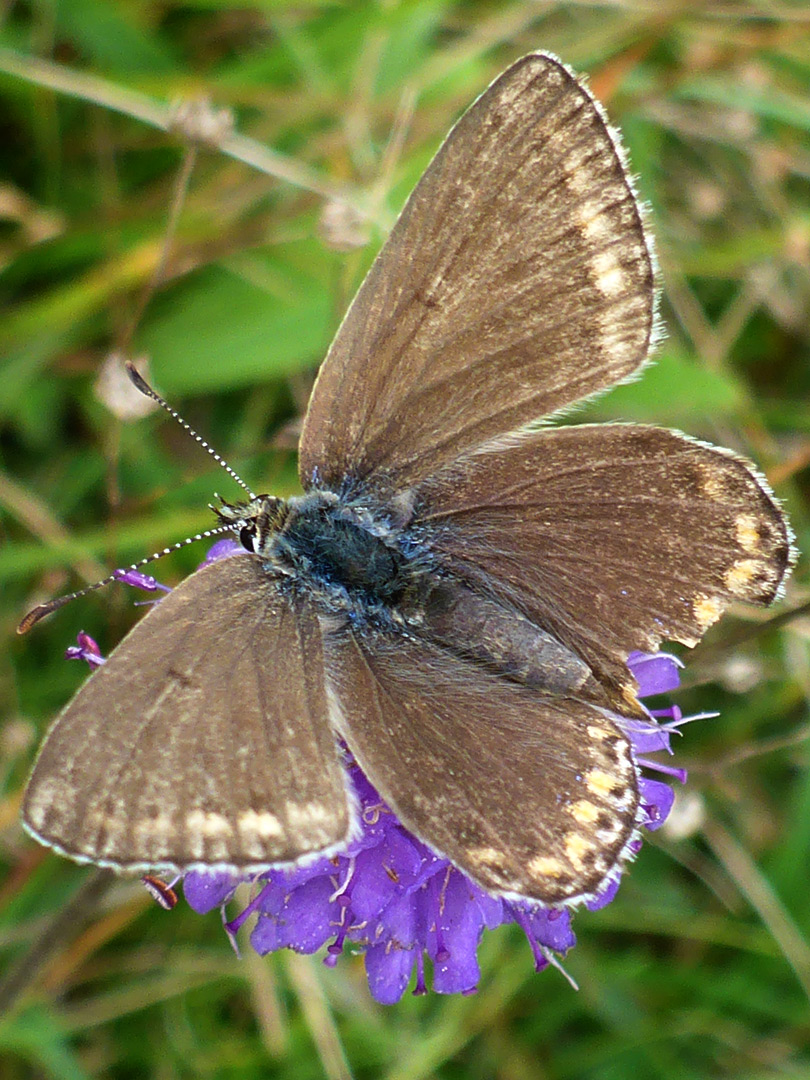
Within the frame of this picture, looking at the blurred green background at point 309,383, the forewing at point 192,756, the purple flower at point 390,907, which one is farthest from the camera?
the blurred green background at point 309,383

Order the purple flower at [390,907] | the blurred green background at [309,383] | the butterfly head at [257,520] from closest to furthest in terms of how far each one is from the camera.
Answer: the purple flower at [390,907] < the butterfly head at [257,520] < the blurred green background at [309,383]

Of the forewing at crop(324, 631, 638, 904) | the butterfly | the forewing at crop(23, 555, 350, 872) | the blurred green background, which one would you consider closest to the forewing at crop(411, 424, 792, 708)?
the butterfly

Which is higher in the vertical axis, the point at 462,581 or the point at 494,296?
the point at 494,296

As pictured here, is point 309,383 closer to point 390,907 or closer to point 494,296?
point 494,296

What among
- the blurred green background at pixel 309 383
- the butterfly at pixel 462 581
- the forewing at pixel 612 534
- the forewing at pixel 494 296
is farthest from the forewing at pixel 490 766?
the blurred green background at pixel 309 383

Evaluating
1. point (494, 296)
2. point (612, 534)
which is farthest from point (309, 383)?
point (612, 534)

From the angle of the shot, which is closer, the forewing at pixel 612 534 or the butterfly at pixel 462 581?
the butterfly at pixel 462 581

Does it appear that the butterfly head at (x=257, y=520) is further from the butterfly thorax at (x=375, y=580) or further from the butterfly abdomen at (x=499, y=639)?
the butterfly abdomen at (x=499, y=639)
